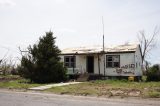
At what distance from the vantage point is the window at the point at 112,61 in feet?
100

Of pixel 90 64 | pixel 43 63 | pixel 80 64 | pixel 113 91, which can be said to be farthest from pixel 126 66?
pixel 113 91

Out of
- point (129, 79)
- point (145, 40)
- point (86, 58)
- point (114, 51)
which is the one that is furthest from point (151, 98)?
point (145, 40)

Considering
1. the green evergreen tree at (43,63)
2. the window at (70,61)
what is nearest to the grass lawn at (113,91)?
the green evergreen tree at (43,63)

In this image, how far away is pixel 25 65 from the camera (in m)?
27.7

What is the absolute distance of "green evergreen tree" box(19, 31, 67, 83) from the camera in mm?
27516

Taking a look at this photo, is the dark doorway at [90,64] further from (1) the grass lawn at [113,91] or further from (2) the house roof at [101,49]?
(1) the grass lawn at [113,91]

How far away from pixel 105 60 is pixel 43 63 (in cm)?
772

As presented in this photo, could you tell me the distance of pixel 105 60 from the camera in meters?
31.4

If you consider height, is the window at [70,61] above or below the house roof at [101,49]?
below

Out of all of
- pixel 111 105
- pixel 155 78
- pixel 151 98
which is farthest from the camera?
pixel 155 78

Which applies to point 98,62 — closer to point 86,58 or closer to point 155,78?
point 86,58

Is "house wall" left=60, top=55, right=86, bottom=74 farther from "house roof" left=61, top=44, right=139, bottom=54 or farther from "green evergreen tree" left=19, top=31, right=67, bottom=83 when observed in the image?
"green evergreen tree" left=19, top=31, right=67, bottom=83

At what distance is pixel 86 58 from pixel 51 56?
5.66 metres

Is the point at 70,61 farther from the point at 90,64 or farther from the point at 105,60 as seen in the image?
the point at 105,60
